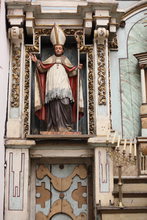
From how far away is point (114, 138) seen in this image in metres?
7.62

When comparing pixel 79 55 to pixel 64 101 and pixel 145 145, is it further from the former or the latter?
pixel 145 145

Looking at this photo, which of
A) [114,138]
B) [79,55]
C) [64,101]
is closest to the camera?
[114,138]

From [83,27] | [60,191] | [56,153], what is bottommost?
[60,191]

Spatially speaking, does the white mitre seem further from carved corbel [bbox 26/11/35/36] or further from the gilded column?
the gilded column

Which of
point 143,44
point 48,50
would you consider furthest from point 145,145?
point 48,50

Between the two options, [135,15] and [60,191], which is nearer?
[60,191]

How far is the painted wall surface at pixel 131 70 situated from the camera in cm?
842

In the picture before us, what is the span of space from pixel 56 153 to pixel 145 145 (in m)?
1.53

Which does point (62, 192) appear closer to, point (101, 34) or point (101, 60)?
point (101, 60)

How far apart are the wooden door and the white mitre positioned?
221 centimetres

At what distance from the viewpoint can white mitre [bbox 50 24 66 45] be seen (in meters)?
8.40

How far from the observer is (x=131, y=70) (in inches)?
343

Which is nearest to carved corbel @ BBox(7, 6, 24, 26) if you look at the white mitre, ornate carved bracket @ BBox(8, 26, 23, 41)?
ornate carved bracket @ BBox(8, 26, 23, 41)

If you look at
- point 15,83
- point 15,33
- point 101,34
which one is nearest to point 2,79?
point 15,83
